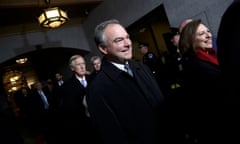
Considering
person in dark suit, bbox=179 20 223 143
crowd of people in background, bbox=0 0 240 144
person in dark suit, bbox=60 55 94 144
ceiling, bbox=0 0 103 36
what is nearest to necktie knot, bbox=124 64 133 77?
crowd of people in background, bbox=0 0 240 144

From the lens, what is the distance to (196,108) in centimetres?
175

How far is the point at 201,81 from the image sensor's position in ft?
5.45

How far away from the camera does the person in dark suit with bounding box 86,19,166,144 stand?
5.60 feet

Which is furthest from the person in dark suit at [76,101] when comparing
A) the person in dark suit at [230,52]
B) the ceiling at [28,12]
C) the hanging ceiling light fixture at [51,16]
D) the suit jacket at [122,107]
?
the ceiling at [28,12]

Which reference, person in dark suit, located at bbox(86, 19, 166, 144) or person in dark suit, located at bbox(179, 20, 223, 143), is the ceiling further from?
person in dark suit, located at bbox(179, 20, 223, 143)

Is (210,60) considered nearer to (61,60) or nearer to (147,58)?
(147,58)

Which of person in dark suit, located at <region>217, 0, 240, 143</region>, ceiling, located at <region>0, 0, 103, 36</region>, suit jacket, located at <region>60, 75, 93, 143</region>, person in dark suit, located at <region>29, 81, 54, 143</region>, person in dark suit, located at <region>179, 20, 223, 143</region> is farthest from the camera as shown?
person in dark suit, located at <region>29, 81, 54, 143</region>

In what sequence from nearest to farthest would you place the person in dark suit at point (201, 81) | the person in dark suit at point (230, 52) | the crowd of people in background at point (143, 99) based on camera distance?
1. the person in dark suit at point (230, 52)
2. the person in dark suit at point (201, 81)
3. the crowd of people in background at point (143, 99)

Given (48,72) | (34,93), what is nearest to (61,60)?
(48,72)

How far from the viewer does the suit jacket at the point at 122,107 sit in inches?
66.8

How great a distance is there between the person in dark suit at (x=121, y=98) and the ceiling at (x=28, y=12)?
4.84 m

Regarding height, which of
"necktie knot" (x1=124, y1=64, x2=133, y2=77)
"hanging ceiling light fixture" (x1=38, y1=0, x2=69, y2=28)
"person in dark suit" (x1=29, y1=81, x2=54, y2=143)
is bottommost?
"person in dark suit" (x1=29, y1=81, x2=54, y2=143)

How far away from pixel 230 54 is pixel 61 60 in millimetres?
10592

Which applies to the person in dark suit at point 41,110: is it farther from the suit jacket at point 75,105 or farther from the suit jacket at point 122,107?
the suit jacket at point 122,107
